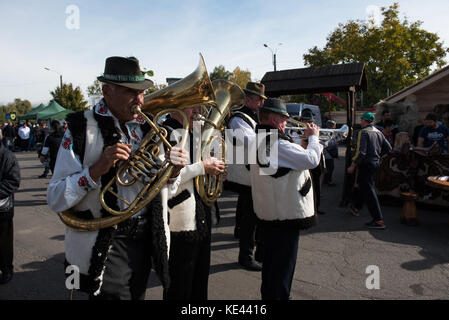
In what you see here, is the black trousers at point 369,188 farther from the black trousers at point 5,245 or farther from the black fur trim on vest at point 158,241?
the black trousers at point 5,245

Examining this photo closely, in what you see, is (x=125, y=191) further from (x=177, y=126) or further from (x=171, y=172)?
(x=177, y=126)

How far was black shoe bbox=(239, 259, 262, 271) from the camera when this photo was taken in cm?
376

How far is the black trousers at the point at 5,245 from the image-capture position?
3.57m

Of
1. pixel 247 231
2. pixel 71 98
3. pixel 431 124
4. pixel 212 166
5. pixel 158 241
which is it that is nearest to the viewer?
pixel 158 241

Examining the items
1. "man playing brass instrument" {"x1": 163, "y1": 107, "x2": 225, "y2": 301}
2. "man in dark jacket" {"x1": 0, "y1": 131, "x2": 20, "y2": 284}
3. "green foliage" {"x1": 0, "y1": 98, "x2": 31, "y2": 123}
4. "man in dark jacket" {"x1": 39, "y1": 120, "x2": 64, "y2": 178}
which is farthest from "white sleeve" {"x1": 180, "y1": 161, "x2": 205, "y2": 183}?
"green foliage" {"x1": 0, "y1": 98, "x2": 31, "y2": 123}

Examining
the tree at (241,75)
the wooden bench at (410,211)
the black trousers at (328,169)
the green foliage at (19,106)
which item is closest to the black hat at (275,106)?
the wooden bench at (410,211)

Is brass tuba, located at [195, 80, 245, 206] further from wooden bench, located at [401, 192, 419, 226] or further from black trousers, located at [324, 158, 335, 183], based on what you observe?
black trousers, located at [324, 158, 335, 183]

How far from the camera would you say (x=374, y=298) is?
3.12 meters

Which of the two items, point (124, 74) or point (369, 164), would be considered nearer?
point (124, 74)

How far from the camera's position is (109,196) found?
178 centimetres

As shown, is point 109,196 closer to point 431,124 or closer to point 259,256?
point 259,256

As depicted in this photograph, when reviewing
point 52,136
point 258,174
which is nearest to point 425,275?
point 258,174

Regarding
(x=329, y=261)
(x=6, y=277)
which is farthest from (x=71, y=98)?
(x=329, y=261)

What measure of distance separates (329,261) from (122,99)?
3277 mm
